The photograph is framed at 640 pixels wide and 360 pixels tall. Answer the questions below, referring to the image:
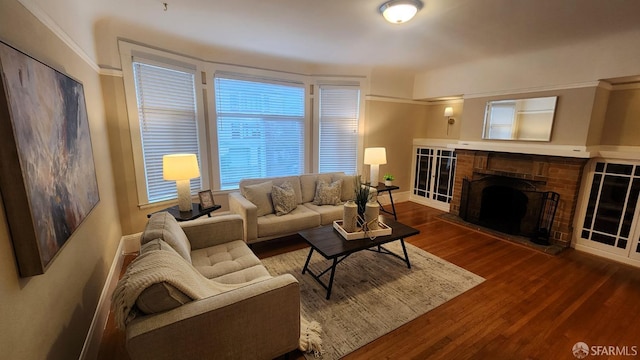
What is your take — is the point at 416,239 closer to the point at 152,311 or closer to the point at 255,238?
the point at 255,238

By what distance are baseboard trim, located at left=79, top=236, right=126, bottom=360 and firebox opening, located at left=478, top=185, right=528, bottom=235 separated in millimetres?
4721

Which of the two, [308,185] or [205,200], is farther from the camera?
[308,185]

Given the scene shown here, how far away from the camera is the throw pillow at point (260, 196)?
334cm

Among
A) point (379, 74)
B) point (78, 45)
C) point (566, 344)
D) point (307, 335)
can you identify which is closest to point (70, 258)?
point (307, 335)

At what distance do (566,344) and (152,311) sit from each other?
274 cm

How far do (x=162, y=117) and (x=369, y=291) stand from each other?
309 cm

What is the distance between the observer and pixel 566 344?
76.0 inches

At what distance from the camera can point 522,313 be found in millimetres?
2232

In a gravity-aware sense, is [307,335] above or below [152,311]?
below

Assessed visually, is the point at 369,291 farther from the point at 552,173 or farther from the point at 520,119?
the point at 520,119

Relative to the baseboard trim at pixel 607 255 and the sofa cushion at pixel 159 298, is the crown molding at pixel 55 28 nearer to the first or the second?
the sofa cushion at pixel 159 298

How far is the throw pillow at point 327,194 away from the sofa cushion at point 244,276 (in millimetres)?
1820

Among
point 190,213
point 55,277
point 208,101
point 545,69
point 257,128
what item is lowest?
point 190,213

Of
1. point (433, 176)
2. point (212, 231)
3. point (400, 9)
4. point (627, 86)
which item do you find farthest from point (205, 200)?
point (627, 86)
